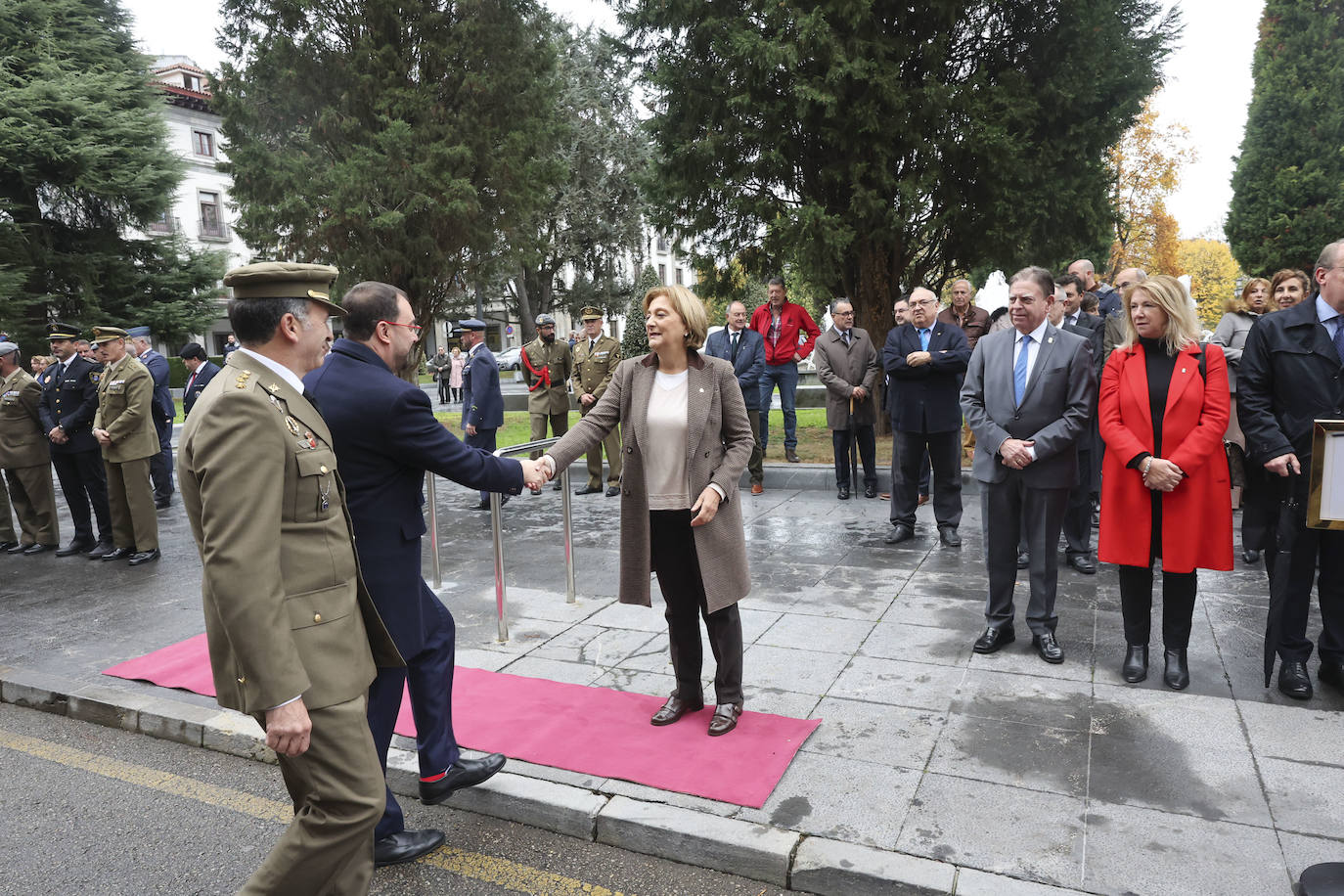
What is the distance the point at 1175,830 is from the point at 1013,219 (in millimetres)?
10487

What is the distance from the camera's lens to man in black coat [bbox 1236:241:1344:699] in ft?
14.2

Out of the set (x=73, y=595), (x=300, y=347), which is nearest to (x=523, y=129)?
(x=73, y=595)

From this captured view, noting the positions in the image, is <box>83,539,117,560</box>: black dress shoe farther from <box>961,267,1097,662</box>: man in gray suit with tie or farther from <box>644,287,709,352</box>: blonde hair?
Result: <box>961,267,1097,662</box>: man in gray suit with tie

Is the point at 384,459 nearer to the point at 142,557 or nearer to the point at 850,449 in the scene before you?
the point at 142,557

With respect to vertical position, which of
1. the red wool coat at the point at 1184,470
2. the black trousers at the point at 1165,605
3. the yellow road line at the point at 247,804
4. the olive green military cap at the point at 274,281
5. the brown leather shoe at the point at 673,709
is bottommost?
the yellow road line at the point at 247,804

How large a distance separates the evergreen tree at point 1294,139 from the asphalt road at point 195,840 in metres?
27.4

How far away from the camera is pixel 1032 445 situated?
491 centimetres

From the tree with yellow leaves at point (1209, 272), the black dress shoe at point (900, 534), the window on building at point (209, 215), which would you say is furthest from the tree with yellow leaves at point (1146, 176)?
the window on building at point (209, 215)

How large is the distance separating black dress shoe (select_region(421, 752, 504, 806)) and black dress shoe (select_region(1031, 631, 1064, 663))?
3.03 meters

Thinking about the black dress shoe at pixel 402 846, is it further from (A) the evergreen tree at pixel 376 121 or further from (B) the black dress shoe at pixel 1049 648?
(A) the evergreen tree at pixel 376 121

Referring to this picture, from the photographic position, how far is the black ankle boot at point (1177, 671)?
4.51 m

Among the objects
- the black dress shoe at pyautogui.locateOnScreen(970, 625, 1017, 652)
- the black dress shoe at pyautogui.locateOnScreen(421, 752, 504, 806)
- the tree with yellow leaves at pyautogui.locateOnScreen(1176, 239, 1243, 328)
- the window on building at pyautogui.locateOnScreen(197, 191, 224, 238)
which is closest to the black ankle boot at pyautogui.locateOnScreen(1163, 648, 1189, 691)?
the black dress shoe at pyautogui.locateOnScreen(970, 625, 1017, 652)

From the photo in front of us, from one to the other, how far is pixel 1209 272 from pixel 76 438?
69.9m

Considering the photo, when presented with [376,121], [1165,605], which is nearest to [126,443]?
[1165,605]
